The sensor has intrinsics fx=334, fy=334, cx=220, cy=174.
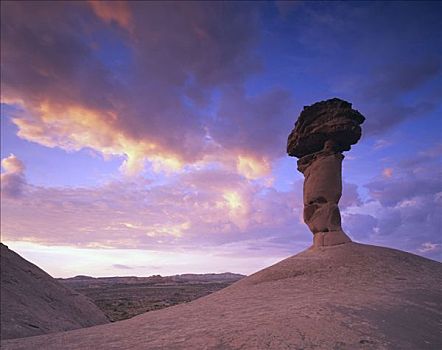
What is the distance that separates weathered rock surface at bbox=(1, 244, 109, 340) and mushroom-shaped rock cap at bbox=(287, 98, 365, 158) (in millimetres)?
14617

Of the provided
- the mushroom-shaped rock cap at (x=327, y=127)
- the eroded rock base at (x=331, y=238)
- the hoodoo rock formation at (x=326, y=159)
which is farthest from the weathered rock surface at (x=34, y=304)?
the mushroom-shaped rock cap at (x=327, y=127)

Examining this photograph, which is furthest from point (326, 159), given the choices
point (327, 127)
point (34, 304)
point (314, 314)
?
point (34, 304)

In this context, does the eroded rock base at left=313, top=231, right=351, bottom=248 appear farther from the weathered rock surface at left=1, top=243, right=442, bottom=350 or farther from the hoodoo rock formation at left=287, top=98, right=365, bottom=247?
the weathered rock surface at left=1, top=243, right=442, bottom=350

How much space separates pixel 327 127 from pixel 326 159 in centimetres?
145

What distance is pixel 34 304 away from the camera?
16969 millimetres

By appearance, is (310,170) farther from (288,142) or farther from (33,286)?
(33,286)

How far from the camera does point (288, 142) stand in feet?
56.4

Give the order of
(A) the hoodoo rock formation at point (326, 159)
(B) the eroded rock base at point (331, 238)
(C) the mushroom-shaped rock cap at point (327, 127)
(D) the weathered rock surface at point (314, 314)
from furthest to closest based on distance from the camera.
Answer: (C) the mushroom-shaped rock cap at point (327, 127)
(A) the hoodoo rock formation at point (326, 159)
(B) the eroded rock base at point (331, 238)
(D) the weathered rock surface at point (314, 314)

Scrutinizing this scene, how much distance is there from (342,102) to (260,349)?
1241cm

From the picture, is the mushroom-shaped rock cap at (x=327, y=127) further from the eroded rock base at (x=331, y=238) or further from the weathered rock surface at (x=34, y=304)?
the weathered rock surface at (x=34, y=304)

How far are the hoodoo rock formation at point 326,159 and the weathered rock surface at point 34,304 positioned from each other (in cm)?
1308

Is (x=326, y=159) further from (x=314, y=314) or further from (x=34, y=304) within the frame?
(x=34, y=304)

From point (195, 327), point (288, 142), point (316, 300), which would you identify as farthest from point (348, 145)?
point (195, 327)

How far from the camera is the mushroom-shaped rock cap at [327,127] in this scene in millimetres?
14867
